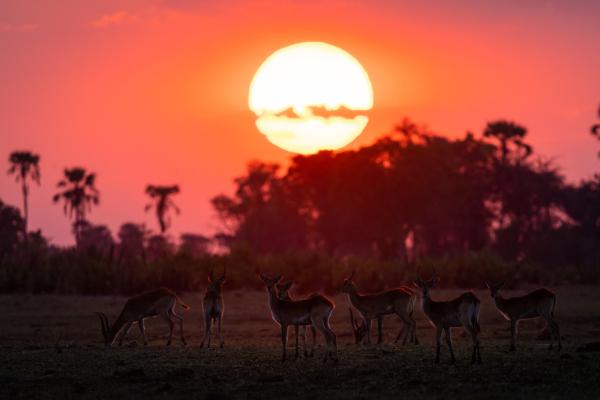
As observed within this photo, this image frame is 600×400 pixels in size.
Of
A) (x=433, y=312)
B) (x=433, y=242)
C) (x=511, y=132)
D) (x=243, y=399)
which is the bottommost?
(x=243, y=399)

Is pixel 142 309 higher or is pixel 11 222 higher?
pixel 11 222

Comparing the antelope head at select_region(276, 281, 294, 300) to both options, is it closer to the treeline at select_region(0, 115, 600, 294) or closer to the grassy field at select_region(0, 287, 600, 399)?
the grassy field at select_region(0, 287, 600, 399)

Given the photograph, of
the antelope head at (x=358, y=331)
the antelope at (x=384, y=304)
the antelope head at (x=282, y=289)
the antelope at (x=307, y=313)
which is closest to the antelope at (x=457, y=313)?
the antelope at (x=307, y=313)

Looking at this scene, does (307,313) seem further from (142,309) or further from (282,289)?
(142,309)

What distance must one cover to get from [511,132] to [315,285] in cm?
4257

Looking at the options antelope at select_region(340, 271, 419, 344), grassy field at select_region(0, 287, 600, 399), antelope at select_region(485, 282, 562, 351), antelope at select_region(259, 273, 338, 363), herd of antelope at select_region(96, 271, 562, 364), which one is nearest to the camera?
grassy field at select_region(0, 287, 600, 399)

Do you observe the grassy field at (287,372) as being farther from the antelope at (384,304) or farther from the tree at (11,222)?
the tree at (11,222)

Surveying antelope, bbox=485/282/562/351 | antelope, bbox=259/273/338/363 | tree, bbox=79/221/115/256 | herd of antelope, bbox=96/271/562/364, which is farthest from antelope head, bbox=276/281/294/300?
tree, bbox=79/221/115/256

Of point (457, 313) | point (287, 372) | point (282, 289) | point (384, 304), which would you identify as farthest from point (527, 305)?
point (287, 372)

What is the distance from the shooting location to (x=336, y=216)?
92.1 meters

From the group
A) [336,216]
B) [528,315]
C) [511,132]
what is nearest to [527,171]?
[511,132]

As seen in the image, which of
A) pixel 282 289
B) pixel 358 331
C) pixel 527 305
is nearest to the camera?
pixel 527 305

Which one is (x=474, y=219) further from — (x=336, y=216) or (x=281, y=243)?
(x=281, y=243)

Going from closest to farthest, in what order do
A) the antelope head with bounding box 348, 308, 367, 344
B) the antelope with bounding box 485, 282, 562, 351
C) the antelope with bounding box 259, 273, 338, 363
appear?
1. the antelope with bounding box 259, 273, 338, 363
2. the antelope with bounding box 485, 282, 562, 351
3. the antelope head with bounding box 348, 308, 367, 344
